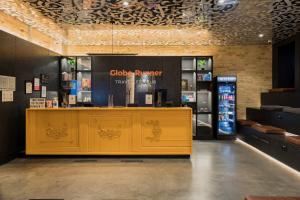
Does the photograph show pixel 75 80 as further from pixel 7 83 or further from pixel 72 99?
pixel 7 83

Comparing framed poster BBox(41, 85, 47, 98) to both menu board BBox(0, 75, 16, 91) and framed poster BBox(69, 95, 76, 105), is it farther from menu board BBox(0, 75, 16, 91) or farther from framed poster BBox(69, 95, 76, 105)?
menu board BBox(0, 75, 16, 91)

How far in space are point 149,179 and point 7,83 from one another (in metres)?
3.80

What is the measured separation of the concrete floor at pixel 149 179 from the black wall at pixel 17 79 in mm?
500

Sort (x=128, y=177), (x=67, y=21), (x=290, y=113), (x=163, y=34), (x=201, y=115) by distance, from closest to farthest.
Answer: (x=128, y=177)
(x=290, y=113)
(x=67, y=21)
(x=163, y=34)
(x=201, y=115)

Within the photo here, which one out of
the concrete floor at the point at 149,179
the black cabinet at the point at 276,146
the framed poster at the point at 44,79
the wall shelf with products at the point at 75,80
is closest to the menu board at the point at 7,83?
the framed poster at the point at 44,79

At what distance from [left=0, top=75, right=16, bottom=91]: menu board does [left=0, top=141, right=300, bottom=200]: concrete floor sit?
1.70 m

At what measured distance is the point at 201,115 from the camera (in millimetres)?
9547

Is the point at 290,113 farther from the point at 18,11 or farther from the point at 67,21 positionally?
the point at 18,11

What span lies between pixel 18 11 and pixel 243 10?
209 inches

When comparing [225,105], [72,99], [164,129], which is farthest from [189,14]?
[72,99]

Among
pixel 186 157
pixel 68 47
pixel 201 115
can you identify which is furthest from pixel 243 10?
pixel 68 47

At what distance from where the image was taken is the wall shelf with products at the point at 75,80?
918 cm

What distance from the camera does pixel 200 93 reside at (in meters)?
9.48

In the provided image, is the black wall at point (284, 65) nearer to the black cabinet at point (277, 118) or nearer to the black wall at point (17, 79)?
the black cabinet at point (277, 118)
